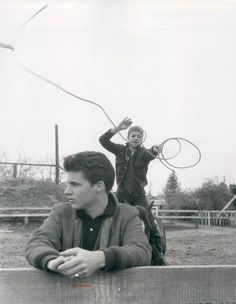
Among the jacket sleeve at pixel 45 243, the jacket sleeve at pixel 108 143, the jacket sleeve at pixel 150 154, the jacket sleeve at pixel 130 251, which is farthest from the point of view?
the jacket sleeve at pixel 108 143

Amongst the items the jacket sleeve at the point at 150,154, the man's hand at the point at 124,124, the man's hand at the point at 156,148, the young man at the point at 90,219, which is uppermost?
the man's hand at the point at 124,124

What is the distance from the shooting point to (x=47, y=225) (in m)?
2.24

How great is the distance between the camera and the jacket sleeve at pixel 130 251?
1791 mm

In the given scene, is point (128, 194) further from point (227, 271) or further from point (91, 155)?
point (227, 271)

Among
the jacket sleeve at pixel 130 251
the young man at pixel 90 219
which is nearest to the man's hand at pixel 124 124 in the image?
the young man at pixel 90 219

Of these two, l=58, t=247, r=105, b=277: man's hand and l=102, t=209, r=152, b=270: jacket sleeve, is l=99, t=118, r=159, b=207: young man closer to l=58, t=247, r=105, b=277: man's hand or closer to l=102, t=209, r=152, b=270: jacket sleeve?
l=102, t=209, r=152, b=270: jacket sleeve

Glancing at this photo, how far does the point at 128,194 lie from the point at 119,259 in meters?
3.18

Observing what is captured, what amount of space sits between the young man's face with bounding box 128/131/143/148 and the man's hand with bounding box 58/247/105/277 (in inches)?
127

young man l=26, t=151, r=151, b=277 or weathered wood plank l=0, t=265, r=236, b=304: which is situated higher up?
young man l=26, t=151, r=151, b=277

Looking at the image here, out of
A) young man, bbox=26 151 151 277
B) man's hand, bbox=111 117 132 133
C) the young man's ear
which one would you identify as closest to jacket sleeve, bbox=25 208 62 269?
young man, bbox=26 151 151 277

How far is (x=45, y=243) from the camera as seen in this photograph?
7.01 feet

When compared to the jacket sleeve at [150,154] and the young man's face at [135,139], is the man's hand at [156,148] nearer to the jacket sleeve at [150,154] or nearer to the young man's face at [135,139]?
the jacket sleeve at [150,154]

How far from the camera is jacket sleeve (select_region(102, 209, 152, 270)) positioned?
1.79 metres

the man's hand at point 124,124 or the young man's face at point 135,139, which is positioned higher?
the man's hand at point 124,124
